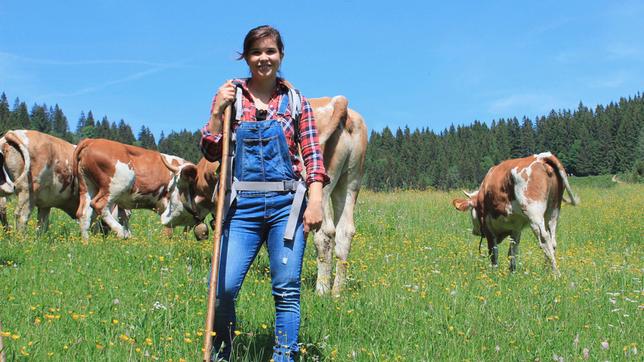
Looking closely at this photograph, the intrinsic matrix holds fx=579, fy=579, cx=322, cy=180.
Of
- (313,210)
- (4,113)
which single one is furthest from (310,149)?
(4,113)

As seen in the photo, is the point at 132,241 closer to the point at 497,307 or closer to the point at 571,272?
the point at 497,307

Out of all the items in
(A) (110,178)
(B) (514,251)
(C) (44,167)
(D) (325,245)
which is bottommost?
(B) (514,251)

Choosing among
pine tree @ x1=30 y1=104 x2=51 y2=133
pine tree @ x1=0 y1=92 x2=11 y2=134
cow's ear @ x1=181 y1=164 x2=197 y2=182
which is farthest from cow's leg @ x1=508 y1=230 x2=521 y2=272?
pine tree @ x1=30 y1=104 x2=51 y2=133

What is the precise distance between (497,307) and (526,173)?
181 inches

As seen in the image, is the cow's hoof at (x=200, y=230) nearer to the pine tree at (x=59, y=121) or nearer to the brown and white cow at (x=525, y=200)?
the brown and white cow at (x=525, y=200)

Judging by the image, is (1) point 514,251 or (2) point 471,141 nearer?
(1) point 514,251

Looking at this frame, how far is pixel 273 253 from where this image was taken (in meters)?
3.67

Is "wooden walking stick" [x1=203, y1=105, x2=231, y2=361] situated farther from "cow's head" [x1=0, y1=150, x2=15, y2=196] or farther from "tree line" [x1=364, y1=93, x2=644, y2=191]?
"tree line" [x1=364, y1=93, x2=644, y2=191]

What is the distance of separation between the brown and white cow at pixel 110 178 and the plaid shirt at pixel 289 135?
7.19 m

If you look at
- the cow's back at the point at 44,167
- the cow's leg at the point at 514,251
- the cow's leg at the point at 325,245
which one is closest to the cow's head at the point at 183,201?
the cow's back at the point at 44,167

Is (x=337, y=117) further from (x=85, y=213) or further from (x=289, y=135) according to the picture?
(x=85, y=213)

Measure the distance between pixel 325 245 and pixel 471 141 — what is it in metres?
151

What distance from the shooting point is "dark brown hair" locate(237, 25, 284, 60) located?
12.1ft

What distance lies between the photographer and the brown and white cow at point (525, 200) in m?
9.66
